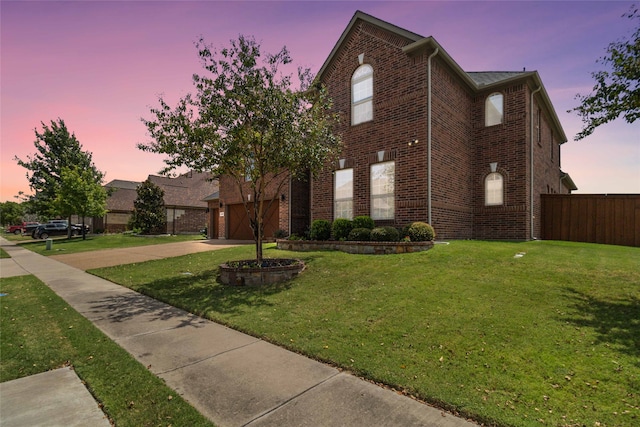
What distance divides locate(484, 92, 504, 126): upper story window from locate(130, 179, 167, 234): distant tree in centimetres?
2809

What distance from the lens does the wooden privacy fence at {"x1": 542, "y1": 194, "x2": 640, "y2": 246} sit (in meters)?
13.7

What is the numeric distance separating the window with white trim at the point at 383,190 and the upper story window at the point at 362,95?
85.0 inches

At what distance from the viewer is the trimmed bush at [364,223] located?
11.9m

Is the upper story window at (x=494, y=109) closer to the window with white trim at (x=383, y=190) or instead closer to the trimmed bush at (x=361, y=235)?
the window with white trim at (x=383, y=190)

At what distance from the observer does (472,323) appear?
490 centimetres

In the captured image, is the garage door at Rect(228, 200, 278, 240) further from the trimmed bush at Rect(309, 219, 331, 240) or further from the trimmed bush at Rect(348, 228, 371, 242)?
the trimmed bush at Rect(348, 228, 371, 242)

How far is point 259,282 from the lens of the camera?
8.28 m

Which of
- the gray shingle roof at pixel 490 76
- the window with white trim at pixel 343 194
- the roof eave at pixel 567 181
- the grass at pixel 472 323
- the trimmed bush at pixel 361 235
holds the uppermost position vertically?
the gray shingle roof at pixel 490 76

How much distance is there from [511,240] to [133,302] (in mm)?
13389

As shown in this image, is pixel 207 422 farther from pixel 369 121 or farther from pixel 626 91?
pixel 369 121

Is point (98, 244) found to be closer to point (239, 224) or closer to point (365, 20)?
point (239, 224)

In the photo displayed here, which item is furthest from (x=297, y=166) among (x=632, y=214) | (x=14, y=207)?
(x=14, y=207)

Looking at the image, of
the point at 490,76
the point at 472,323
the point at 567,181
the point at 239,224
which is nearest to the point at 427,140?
the point at 490,76

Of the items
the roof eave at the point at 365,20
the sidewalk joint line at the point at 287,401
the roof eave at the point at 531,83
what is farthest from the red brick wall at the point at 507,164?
the sidewalk joint line at the point at 287,401
